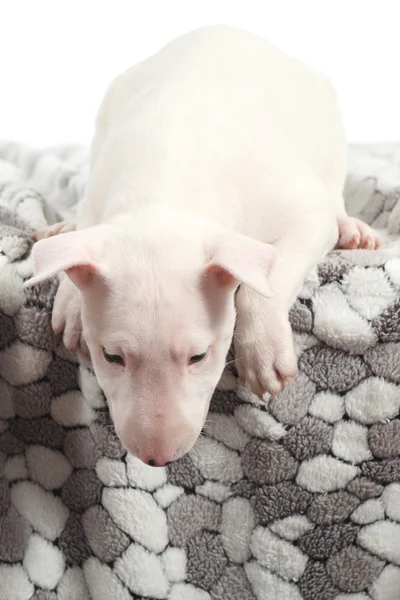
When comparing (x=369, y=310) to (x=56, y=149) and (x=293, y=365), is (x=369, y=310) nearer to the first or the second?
(x=293, y=365)

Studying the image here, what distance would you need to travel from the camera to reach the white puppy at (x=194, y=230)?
43.4 inches

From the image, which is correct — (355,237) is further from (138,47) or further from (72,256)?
(138,47)

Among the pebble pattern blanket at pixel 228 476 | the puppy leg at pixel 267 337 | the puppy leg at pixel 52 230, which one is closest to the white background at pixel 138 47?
the puppy leg at pixel 52 230

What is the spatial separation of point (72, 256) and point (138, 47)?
216cm

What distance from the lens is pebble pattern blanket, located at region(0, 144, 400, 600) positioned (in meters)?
1.41

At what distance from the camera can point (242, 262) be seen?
1.07 metres

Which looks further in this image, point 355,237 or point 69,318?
point 355,237

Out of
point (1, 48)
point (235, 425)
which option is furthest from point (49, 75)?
point (235, 425)

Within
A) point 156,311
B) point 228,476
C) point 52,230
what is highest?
point 156,311

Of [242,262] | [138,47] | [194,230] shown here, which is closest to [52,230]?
[194,230]

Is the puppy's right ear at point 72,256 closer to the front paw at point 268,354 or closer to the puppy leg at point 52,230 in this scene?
the front paw at point 268,354

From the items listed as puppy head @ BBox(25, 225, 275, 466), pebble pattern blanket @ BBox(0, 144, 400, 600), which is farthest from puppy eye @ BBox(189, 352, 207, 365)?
pebble pattern blanket @ BBox(0, 144, 400, 600)

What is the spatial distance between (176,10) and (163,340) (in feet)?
7.42

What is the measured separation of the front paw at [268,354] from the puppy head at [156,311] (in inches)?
5.9
